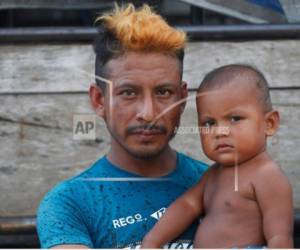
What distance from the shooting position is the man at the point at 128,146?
2.41m

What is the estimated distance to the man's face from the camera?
2418 mm

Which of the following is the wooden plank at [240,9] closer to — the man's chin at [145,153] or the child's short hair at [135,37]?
the child's short hair at [135,37]

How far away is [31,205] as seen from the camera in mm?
2877

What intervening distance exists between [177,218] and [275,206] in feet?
0.86

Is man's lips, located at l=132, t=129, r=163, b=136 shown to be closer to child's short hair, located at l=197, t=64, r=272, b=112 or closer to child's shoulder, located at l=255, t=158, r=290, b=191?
child's short hair, located at l=197, t=64, r=272, b=112

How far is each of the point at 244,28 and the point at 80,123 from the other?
Answer: 1.76 feet

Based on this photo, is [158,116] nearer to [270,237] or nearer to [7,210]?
[270,237]

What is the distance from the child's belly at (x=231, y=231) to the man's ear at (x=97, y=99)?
38 cm

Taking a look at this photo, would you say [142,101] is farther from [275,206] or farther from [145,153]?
[275,206]

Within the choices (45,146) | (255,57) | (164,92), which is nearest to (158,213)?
(164,92)

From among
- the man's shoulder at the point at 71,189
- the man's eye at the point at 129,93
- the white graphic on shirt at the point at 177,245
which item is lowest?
the white graphic on shirt at the point at 177,245

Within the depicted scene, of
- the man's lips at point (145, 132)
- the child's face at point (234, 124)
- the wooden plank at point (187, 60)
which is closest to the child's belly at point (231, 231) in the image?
the child's face at point (234, 124)

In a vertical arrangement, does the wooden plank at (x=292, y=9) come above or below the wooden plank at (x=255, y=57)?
above

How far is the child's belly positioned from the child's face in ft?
0.42
